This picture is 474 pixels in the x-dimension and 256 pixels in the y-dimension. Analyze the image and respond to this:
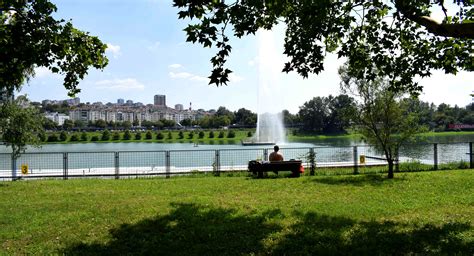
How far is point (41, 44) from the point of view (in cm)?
934

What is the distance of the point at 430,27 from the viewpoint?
316 inches

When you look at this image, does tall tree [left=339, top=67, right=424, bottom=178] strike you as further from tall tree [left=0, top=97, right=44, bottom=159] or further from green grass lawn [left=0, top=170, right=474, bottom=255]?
tall tree [left=0, top=97, right=44, bottom=159]

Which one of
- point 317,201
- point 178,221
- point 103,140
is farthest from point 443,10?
point 103,140

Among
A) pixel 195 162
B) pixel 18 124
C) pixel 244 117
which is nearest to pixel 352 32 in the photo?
pixel 18 124

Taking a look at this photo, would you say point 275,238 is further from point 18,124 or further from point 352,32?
point 18,124

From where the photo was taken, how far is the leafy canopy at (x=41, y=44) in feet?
28.3

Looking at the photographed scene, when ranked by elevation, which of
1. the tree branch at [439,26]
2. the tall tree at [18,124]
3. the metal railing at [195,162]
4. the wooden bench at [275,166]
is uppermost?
the tree branch at [439,26]

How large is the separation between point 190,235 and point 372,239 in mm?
3138

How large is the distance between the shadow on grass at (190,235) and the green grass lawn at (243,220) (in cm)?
2

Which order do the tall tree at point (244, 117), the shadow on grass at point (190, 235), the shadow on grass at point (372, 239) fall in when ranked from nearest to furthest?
1. the shadow on grass at point (372, 239)
2. the shadow on grass at point (190, 235)
3. the tall tree at point (244, 117)

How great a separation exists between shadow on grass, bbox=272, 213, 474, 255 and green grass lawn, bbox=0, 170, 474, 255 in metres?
0.02

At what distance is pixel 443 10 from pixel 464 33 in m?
3.28

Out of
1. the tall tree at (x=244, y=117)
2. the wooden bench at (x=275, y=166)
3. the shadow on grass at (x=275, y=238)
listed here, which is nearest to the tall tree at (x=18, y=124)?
the wooden bench at (x=275, y=166)

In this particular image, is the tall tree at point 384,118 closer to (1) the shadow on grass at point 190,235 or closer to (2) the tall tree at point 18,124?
(1) the shadow on grass at point 190,235
